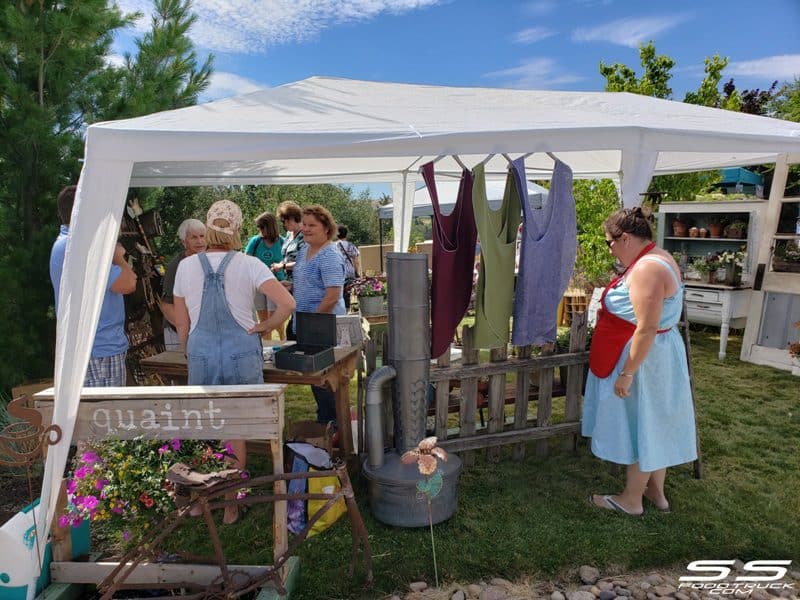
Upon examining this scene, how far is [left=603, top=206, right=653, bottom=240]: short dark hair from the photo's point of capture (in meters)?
2.79

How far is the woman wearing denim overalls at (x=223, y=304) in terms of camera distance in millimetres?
2553

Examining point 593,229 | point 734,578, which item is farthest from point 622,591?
point 593,229

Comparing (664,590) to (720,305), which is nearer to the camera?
(664,590)

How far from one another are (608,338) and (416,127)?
5.00ft

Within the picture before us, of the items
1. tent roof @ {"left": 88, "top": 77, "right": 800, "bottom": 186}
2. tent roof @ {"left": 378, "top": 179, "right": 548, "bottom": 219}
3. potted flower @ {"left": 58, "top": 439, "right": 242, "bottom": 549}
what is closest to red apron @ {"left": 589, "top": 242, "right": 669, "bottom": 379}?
tent roof @ {"left": 88, "top": 77, "right": 800, "bottom": 186}

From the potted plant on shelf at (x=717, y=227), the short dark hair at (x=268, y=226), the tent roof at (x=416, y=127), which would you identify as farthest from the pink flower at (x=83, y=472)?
the potted plant on shelf at (x=717, y=227)

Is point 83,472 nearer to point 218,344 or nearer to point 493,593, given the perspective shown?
point 218,344

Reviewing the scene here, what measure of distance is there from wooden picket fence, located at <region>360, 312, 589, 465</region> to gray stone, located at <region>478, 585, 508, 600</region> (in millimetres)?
997

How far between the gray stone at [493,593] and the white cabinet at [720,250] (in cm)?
499

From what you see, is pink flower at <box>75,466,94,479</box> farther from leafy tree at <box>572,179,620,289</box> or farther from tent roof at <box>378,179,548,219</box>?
leafy tree at <box>572,179,620,289</box>

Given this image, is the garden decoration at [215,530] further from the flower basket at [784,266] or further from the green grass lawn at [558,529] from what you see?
the flower basket at [784,266]

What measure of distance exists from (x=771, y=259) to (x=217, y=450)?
6011 millimetres

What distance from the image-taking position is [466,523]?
299 centimetres

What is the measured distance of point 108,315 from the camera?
2.93 meters
